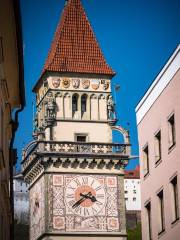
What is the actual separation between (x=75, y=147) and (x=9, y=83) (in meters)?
40.4

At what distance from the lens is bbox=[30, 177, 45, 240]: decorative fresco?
58.6 m

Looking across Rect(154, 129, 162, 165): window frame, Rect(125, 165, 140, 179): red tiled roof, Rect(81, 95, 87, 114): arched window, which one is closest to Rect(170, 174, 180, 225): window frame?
Rect(154, 129, 162, 165): window frame

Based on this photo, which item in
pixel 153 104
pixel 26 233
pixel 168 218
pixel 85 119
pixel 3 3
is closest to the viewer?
pixel 3 3

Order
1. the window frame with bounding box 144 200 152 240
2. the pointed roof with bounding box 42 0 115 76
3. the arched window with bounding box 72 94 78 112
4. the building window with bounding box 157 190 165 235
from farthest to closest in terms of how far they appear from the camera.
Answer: the pointed roof with bounding box 42 0 115 76, the arched window with bounding box 72 94 78 112, the window frame with bounding box 144 200 152 240, the building window with bounding box 157 190 165 235

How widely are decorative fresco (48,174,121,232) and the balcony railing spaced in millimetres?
1257

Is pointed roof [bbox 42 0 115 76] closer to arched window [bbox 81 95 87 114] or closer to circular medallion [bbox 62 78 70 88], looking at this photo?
circular medallion [bbox 62 78 70 88]

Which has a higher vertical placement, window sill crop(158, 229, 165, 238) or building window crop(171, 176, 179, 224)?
building window crop(171, 176, 179, 224)

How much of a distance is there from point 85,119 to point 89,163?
13.5 feet

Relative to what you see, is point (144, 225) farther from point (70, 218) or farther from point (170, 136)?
point (70, 218)

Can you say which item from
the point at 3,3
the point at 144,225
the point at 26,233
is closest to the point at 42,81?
the point at 144,225

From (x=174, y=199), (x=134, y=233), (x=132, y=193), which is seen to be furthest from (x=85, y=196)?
(x=132, y=193)

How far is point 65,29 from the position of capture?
65.7 meters

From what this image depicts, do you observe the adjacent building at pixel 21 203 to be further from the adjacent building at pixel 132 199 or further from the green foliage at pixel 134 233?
the green foliage at pixel 134 233

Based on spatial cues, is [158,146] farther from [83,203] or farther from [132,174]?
[132,174]
